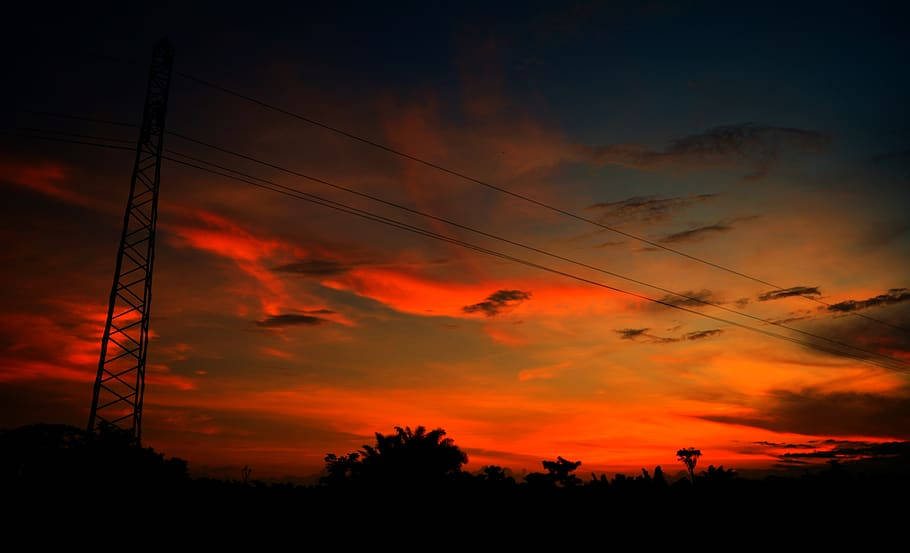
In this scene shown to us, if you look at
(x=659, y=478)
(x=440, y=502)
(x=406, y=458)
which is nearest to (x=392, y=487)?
(x=440, y=502)

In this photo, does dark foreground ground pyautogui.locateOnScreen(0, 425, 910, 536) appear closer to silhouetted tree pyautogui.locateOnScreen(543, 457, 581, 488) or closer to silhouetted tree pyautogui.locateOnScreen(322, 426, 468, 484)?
silhouetted tree pyautogui.locateOnScreen(543, 457, 581, 488)

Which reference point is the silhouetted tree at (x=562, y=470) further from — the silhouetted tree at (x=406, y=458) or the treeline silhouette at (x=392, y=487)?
the silhouetted tree at (x=406, y=458)

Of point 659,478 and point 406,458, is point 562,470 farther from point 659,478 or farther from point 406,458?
point 406,458

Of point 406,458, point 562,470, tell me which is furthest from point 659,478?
point 406,458

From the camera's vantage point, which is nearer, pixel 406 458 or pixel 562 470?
pixel 562 470

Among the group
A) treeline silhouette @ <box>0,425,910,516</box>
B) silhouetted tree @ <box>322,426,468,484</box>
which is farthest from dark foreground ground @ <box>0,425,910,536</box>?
silhouetted tree @ <box>322,426,468,484</box>

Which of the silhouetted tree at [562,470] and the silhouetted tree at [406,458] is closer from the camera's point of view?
the silhouetted tree at [562,470]

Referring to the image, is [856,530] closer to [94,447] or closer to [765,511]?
[765,511]

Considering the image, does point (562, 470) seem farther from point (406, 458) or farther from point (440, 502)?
point (406, 458)

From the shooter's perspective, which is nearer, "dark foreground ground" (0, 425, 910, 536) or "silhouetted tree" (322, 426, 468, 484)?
"dark foreground ground" (0, 425, 910, 536)

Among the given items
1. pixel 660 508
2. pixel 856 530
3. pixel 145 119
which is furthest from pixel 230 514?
pixel 145 119

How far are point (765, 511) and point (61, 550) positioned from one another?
20.9 m

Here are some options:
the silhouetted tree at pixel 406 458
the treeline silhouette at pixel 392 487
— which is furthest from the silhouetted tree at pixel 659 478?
the silhouetted tree at pixel 406 458

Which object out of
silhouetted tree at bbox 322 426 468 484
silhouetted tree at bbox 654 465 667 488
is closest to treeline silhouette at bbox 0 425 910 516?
silhouetted tree at bbox 654 465 667 488
